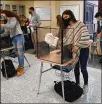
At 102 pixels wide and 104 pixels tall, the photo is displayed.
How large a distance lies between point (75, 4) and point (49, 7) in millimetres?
1002

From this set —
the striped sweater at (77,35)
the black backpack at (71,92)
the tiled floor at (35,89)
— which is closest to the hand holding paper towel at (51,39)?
the striped sweater at (77,35)

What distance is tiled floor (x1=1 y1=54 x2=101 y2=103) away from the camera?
95.2 inches

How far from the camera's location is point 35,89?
2.76 meters

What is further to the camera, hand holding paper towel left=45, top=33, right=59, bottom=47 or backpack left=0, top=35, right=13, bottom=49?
→ backpack left=0, top=35, right=13, bottom=49

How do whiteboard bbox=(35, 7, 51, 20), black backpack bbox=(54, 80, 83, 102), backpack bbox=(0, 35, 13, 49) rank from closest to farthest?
black backpack bbox=(54, 80, 83, 102)
backpack bbox=(0, 35, 13, 49)
whiteboard bbox=(35, 7, 51, 20)

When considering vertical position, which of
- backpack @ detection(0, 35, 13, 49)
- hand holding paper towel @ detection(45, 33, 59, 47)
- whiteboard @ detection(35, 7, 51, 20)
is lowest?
backpack @ detection(0, 35, 13, 49)

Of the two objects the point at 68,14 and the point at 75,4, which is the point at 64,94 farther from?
the point at 75,4

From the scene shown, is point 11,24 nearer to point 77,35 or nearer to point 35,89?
point 35,89

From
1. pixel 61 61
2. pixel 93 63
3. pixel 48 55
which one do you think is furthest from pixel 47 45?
pixel 93 63

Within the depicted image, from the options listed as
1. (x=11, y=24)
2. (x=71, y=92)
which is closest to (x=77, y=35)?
(x=71, y=92)

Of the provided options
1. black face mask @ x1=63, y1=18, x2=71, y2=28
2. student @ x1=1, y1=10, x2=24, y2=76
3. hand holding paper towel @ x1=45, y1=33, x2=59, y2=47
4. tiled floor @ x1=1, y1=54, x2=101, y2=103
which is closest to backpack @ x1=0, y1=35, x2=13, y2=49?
student @ x1=1, y1=10, x2=24, y2=76

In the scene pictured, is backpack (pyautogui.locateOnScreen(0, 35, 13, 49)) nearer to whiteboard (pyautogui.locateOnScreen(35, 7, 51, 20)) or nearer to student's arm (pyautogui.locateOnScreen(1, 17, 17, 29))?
student's arm (pyautogui.locateOnScreen(1, 17, 17, 29))

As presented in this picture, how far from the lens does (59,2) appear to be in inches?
212

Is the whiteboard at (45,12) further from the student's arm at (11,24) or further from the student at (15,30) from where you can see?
the student's arm at (11,24)
